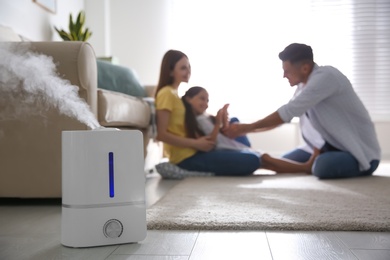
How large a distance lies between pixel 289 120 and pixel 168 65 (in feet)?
2.67

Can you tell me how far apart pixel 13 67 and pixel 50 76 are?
149mm

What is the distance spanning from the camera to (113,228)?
1059 mm

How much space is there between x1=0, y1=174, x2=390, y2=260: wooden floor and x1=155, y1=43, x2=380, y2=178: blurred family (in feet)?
4.47

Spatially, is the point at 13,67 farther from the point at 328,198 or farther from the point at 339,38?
the point at 339,38

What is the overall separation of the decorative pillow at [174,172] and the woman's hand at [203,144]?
0.14 metres

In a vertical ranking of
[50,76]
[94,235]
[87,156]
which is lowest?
[94,235]

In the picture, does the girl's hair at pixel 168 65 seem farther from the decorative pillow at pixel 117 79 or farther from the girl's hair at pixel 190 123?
the decorative pillow at pixel 117 79

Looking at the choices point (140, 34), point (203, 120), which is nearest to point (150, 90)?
point (203, 120)

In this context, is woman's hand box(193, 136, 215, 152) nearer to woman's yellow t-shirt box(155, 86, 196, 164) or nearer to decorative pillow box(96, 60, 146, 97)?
woman's yellow t-shirt box(155, 86, 196, 164)

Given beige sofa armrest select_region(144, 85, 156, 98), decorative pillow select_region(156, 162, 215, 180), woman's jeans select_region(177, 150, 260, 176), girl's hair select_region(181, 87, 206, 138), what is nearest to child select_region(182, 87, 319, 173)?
girl's hair select_region(181, 87, 206, 138)

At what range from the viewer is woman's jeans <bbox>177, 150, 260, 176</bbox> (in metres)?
2.65

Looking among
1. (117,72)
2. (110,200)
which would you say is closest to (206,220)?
(110,200)

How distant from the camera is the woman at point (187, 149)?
104 inches

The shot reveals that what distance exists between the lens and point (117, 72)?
297 cm
